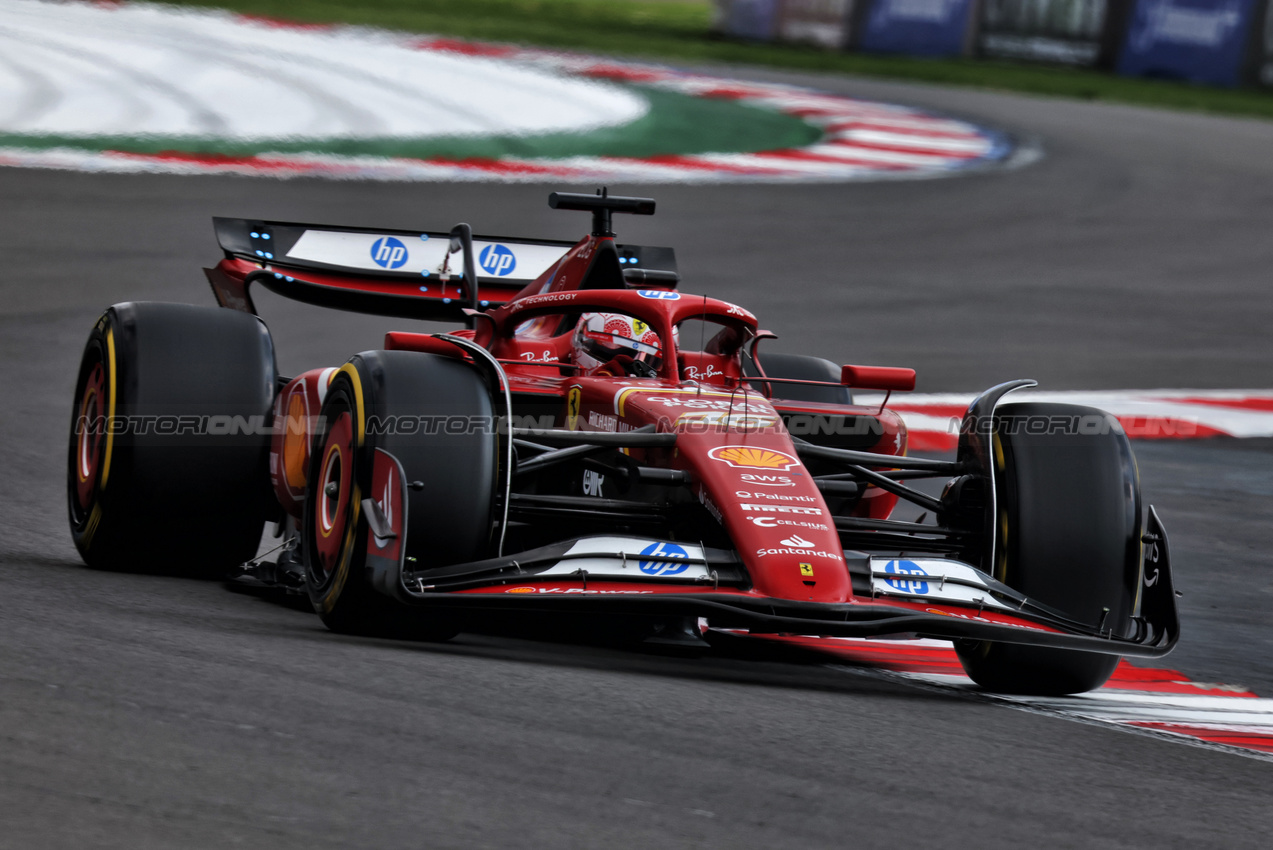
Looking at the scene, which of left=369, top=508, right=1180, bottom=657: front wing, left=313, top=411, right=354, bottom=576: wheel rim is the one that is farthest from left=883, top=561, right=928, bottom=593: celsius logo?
left=313, top=411, right=354, bottom=576: wheel rim

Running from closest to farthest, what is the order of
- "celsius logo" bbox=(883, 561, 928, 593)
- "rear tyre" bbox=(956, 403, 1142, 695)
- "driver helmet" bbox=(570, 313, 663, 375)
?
"celsius logo" bbox=(883, 561, 928, 593) → "rear tyre" bbox=(956, 403, 1142, 695) → "driver helmet" bbox=(570, 313, 663, 375)

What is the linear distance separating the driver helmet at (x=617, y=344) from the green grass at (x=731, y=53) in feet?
56.9

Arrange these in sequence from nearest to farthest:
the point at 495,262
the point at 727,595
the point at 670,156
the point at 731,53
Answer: the point at 727,595
the point at 495,262
the point at 670,156
the point at 731,53

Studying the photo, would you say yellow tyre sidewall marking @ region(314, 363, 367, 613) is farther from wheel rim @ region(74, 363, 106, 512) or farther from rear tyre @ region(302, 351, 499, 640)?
wheel rim @ region(74, 363, 106, 512)

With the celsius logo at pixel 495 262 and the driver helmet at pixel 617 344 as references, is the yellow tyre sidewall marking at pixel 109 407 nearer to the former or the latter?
the driver helmet at pixel 617 344

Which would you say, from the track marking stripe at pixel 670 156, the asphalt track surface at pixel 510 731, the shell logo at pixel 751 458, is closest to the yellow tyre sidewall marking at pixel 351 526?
the asphalt track surface at pixel 510 731

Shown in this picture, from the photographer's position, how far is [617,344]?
5641mm

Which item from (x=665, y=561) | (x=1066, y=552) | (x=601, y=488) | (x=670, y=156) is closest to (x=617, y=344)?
(x=601, y=488)

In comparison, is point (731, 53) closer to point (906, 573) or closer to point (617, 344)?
point (617, 344)

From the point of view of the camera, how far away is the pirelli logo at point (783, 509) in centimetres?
448

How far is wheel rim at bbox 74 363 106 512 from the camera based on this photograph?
5617 millimetres

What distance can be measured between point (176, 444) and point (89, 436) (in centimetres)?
46

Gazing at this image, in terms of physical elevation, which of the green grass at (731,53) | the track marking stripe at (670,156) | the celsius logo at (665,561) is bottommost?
the track marking stripe at (670,156)

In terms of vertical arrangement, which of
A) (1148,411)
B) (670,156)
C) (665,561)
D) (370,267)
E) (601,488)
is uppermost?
(370,267)
